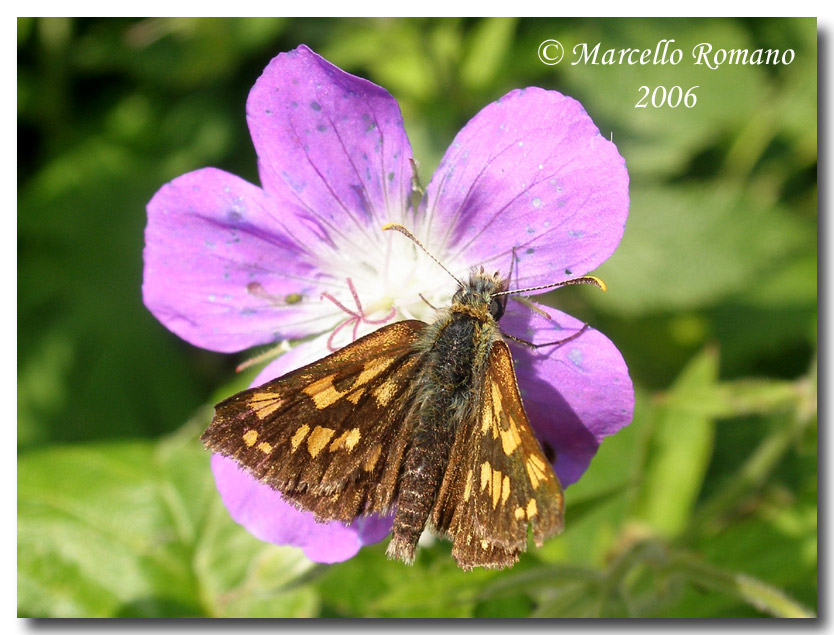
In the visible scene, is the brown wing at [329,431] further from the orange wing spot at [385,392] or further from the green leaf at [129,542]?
the green leaf at [129,542]

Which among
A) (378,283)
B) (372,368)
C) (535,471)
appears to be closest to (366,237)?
(378,283)

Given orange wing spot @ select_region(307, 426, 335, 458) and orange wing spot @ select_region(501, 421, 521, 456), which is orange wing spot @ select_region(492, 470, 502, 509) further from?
orange wing spot @ select_region(307, 426, 335, 458)

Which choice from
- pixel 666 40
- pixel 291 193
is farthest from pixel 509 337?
pixel 666 40

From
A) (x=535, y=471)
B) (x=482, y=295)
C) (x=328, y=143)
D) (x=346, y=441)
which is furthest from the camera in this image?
(x=328, y=143)

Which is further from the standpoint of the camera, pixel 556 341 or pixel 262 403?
pixel 556 341

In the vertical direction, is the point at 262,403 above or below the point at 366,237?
below

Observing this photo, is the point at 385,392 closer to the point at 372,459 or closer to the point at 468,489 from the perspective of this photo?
the point at 372,459
